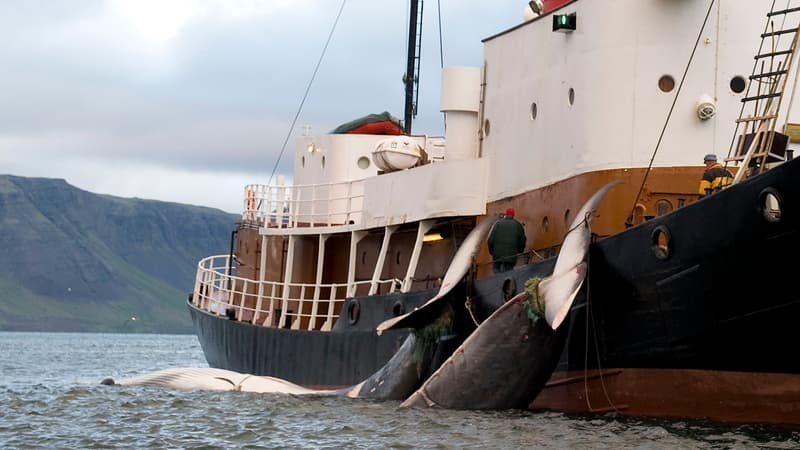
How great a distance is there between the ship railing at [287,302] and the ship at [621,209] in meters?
0.17

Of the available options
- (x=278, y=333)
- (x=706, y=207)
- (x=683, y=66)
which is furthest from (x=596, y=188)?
(x=278, y=333)

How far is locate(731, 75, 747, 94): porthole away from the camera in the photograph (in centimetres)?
1933

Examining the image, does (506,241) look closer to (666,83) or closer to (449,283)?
(449,283)

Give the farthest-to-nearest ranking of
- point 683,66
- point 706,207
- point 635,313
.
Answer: point 683,66 < point 635,313 < point 706,207

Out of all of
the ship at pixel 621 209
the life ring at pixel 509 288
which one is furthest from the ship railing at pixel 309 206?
the life ring at pixel 509 288

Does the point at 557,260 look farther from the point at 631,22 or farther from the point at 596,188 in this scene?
the point at 631,22

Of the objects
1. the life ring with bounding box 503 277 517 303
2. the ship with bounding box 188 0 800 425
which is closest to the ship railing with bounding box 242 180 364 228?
the ship with bounding box 188 0 800 425

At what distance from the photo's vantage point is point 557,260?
17906 mm

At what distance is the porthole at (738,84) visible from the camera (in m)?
19.3

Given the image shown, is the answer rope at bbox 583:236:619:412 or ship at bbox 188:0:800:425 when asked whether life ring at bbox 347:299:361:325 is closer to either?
ship at bbox 188:0:800:425

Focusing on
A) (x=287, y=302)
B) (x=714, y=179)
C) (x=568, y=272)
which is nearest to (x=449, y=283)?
(x=568, y=272)

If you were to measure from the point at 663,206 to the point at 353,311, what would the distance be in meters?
6.69

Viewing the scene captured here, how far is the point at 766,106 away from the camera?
658 inches

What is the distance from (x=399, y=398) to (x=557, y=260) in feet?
13.9
